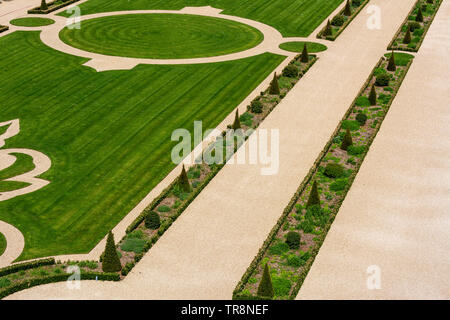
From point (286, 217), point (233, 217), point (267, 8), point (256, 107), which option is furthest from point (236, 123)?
point (267, 8)

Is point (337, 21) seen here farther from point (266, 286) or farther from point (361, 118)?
point (266, 286)

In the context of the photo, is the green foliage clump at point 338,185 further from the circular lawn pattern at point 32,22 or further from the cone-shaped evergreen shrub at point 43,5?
the cone-shaped evergreen shrub at point 43,5

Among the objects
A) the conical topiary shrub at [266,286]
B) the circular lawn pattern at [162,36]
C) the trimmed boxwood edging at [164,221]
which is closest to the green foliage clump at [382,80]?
the circular lawn pattern at [162,36]

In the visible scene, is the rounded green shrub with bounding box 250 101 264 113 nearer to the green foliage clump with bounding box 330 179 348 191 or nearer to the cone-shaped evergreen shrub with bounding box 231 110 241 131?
the cone-shaped evergreen shrub with bounding box 231 110 241 131

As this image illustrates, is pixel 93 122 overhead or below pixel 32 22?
below

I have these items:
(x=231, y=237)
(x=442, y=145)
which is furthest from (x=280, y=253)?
(x=442, y=145)

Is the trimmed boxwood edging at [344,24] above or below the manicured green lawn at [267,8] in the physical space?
below
